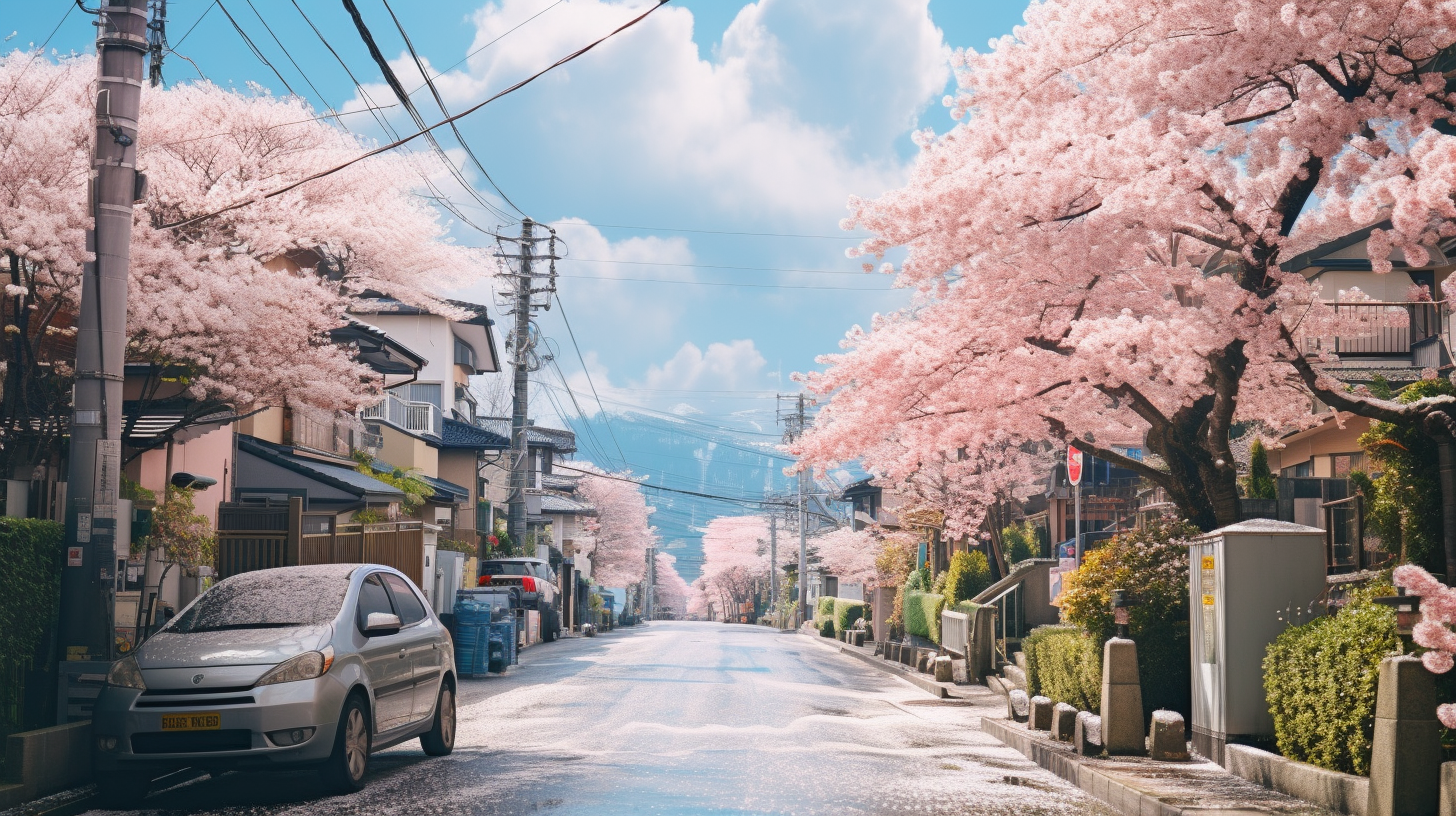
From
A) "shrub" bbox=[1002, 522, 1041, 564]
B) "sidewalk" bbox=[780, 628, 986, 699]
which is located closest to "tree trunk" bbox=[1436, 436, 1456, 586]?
"sidewalk" bbox=[780, 628, 986, 699]

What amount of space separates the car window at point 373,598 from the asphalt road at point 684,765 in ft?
4.41

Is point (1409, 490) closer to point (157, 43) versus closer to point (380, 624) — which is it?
point (380, 624)

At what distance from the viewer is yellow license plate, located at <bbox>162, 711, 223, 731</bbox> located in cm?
905

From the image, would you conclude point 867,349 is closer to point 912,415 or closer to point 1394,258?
point 912,415

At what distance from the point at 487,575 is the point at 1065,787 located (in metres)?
30.6

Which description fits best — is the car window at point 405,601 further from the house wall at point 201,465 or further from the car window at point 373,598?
the house wall at point 201,465

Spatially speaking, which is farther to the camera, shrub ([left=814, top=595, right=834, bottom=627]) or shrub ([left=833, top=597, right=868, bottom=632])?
shrub ([left=814, top=595, right=834, bottom=627])

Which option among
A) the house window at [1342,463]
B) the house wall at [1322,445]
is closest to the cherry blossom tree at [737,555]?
the house wall at [1322,445]

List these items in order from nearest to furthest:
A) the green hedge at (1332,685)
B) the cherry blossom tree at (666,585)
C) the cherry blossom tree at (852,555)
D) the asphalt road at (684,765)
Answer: the green hedge at (1332,685)
the asphalt road at (684,765)
the cherry blossom tree at (852,555)
the cherry blossom tree at (666,585)

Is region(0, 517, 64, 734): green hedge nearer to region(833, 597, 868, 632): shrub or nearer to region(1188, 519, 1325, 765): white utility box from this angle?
region(1188, 519, 1325, 765): white utility box

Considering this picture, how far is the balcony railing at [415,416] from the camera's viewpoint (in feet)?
138

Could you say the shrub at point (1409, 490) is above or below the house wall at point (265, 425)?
below

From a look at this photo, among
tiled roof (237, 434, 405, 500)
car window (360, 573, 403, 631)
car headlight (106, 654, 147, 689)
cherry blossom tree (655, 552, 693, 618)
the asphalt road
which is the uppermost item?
tiled roof (237, 434, 405, 500)

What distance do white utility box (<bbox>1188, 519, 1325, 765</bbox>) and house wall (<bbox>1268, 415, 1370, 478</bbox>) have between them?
41.3 ft
